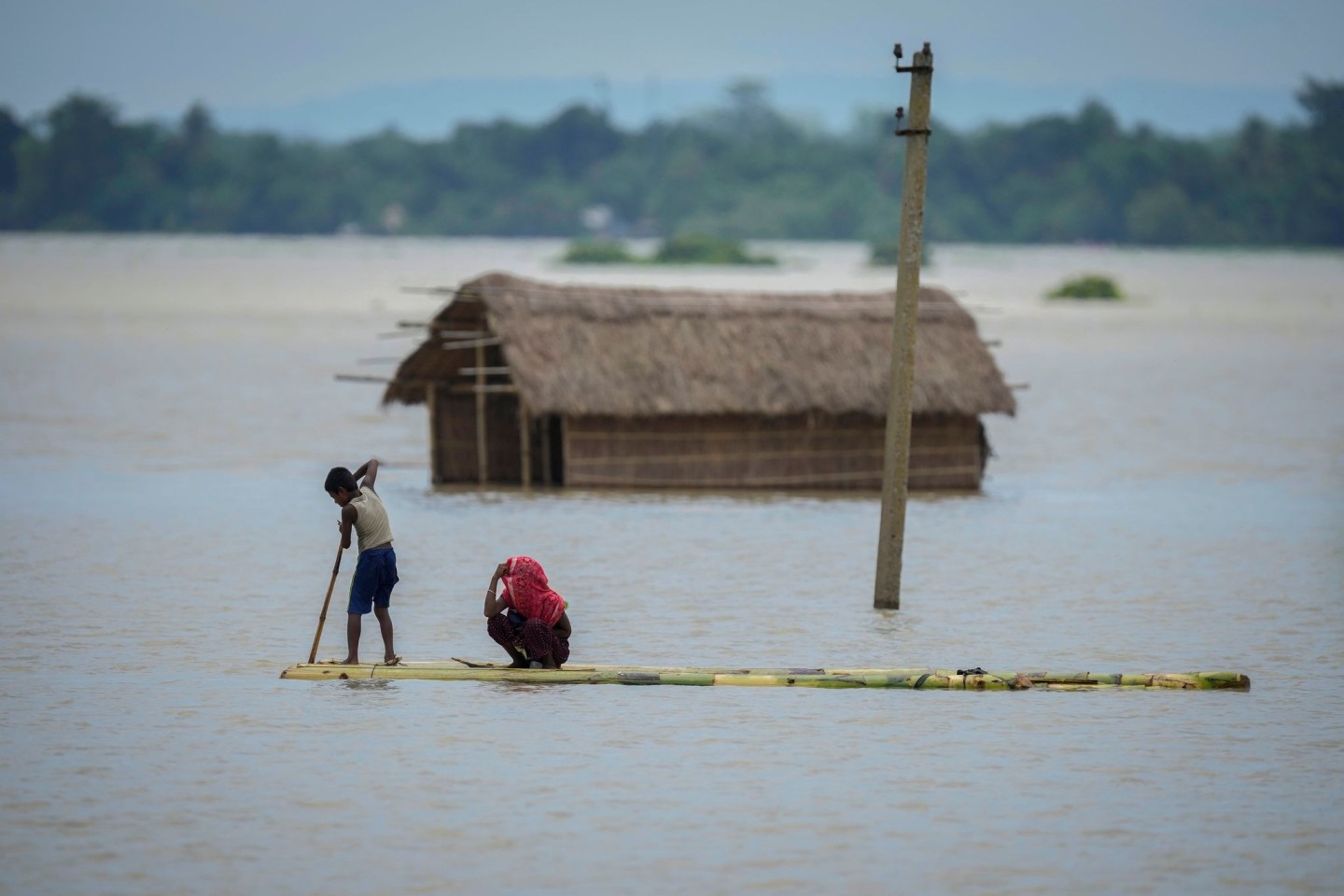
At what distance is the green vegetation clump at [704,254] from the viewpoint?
301ft

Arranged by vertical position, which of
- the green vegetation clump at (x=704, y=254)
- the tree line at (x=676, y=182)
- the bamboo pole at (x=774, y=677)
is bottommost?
the bamboo pole at (x=774, y=677)

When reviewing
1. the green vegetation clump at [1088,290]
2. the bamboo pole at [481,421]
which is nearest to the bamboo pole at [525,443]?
the bamboo pole at [481,421]

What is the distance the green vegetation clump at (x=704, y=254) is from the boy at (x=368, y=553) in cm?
7908

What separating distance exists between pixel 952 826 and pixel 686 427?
44.4 feet

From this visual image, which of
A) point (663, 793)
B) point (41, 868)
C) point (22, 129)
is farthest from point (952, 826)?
point (22, 129)

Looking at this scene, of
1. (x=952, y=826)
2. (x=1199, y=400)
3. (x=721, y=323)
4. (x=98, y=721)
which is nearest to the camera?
(x=952, y=826)

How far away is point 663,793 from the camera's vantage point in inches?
382

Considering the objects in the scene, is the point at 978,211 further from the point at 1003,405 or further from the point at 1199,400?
the point at 1003,405

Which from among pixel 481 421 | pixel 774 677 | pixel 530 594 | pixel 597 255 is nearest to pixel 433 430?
pixel 481 421

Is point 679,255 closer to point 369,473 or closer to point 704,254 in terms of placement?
point 704,254

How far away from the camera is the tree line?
11075 cm

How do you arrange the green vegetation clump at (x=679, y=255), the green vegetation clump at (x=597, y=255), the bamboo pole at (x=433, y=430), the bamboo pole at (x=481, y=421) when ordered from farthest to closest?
the green vegetation clump at (x=597, y=255) → the green vegetation clump at (x=679, y=255) → the bamboo pole at (x=433, y=430) → the bamboo pole at (x=481, y=421)

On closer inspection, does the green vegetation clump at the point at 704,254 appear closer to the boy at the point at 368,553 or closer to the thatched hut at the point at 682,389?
the thatched hut at the point at 682,389

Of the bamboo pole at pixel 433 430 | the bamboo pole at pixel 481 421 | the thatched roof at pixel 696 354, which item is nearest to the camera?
the thatched roof at pixel 696 354
